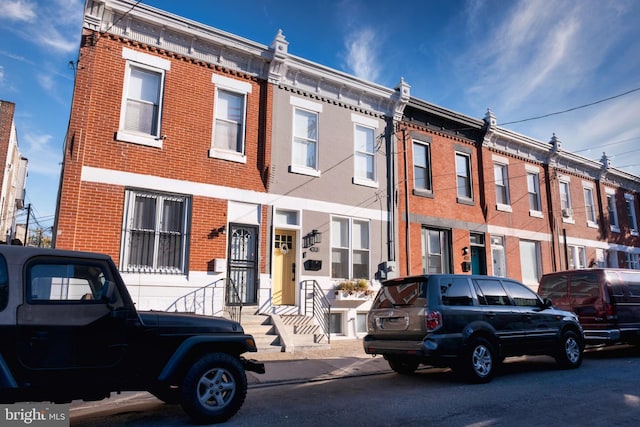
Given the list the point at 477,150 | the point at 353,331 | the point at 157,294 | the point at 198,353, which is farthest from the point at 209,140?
the point at 477,150

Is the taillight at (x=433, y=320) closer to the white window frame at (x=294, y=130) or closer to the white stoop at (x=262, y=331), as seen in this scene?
the white stoop at (x=262, y=331)

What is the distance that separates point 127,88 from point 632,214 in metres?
26.1

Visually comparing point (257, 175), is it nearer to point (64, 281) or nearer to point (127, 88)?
point (127, 88)

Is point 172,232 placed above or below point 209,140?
below

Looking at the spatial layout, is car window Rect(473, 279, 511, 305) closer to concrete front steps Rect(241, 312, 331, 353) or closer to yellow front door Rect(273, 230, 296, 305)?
concrete front steps Rect(241, 312, 331, 353)

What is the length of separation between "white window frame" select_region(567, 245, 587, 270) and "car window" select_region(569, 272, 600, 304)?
10718 mm

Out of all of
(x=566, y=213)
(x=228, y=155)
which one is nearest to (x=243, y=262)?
(x=228, y=155)

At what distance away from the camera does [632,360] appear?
10.2 metres

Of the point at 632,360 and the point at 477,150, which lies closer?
the point at 632,360

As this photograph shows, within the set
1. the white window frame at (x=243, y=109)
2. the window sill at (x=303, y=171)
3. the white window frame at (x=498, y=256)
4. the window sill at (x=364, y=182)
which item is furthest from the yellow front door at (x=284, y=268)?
the white window frame at (x=498, y=256)

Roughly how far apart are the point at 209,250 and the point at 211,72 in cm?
484

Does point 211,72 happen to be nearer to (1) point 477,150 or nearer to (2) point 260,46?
(2) point 260,46

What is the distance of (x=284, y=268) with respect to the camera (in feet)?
42.0

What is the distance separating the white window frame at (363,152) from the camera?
1451 cm
